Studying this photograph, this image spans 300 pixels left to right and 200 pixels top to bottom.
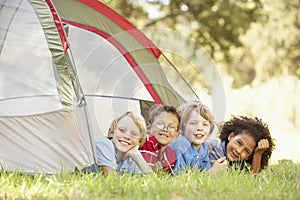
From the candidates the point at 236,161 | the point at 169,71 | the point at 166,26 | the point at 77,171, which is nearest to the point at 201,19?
the point at 166,26

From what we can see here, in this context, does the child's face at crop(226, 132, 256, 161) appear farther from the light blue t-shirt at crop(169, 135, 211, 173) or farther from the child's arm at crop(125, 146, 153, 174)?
the child's arm at crop(125, 146, 153, 174)

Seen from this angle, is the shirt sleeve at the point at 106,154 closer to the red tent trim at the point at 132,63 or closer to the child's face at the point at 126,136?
the child's face at the point at 126,136

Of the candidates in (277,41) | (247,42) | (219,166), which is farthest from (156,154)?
(247,42)

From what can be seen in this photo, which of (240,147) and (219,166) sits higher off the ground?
(240,147)

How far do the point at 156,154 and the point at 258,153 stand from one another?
656 mm

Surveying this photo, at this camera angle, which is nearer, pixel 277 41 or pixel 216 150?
pixel 216 150

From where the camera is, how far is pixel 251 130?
3.76m

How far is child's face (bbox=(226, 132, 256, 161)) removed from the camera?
373 cm

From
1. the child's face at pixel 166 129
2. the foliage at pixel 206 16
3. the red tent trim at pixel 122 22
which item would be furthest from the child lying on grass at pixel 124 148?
the foliage at pixel 206 16

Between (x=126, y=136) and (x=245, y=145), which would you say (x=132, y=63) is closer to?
(x=126, y=136)

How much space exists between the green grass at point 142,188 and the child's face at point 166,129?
2.10 feet

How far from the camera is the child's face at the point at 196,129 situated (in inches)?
145

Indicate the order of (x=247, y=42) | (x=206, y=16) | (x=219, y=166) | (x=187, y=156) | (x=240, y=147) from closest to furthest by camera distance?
(x=219, y=166) < (x=187, y=156) < (x=240, y=147) < (x=206, y=16) < (x=247, y=42)

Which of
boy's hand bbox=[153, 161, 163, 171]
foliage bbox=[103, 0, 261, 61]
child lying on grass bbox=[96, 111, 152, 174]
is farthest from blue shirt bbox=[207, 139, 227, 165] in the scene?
foliage bbox=[103, 0, 261, 61]
